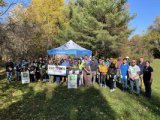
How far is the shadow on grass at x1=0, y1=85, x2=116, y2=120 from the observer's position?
13475 mm

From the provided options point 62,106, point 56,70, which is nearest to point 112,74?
point 56,70

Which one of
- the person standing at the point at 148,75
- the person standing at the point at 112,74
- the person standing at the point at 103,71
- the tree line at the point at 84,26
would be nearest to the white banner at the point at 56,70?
the person standing at the point at 103,71

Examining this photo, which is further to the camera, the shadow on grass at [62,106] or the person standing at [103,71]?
the person standing at [103,71]

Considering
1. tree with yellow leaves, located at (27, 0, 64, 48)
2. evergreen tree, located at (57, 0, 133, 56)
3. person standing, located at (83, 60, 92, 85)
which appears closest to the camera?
person standing, located at (83, 60, 92, 85)

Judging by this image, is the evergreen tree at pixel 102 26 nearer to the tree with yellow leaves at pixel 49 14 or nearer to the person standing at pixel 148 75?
the tree with yellow leaves at pixel 49 14

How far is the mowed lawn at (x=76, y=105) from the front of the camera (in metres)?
13.6

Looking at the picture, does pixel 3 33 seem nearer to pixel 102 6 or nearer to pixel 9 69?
pixel 9 69

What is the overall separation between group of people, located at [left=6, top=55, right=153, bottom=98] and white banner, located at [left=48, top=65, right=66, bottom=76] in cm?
29

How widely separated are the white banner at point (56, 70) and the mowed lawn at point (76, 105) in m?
2.28

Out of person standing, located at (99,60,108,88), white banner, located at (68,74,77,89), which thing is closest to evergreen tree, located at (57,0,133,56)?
person standing, located at (99,60,108,88)

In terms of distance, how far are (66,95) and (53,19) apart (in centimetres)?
3436

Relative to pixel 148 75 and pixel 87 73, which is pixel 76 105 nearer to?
pixel 148 75

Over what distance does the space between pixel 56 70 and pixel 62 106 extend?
822cm

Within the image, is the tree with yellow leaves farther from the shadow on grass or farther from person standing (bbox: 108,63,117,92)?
the shadow on grass
